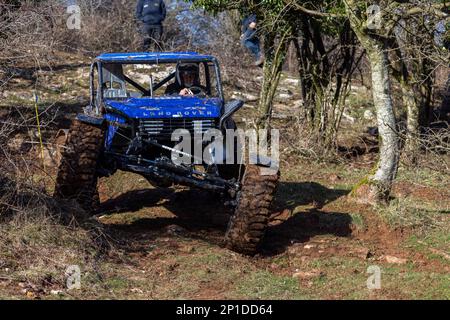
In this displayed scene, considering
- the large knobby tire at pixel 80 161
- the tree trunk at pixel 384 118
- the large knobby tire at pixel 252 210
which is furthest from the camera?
the tree trunk at pixel 384 118

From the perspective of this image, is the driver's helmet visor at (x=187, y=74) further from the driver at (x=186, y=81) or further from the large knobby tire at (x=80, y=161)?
the large knobby tire at (x=80, y=161)

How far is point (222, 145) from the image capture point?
→ 8.59 m

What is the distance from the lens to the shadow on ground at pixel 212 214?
8633 mm

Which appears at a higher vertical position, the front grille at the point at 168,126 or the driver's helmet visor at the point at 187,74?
the driver's helmet visor at the point at 187,74

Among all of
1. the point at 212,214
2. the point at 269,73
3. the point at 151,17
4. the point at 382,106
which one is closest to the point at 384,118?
the point at 382,106

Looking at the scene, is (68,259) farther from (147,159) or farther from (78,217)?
(147,159)

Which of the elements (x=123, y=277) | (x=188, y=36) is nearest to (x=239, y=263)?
(x=123, y=277)

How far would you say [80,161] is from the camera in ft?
26.6

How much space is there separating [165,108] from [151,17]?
1000 cm

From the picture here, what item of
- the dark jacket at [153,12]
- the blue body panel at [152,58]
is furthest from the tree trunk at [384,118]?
the dark jacket at [153,12]

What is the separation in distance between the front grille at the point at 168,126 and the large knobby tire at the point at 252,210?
1044 mm

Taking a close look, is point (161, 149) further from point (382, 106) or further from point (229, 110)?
point (382, 106)

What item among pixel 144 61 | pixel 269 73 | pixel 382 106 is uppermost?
pixel 144 61

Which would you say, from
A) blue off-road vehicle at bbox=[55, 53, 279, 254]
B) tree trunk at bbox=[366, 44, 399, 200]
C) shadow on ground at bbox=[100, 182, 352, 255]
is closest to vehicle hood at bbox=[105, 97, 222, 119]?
blue off-road vehicle at bbox=[55, 53, 279, 254]
